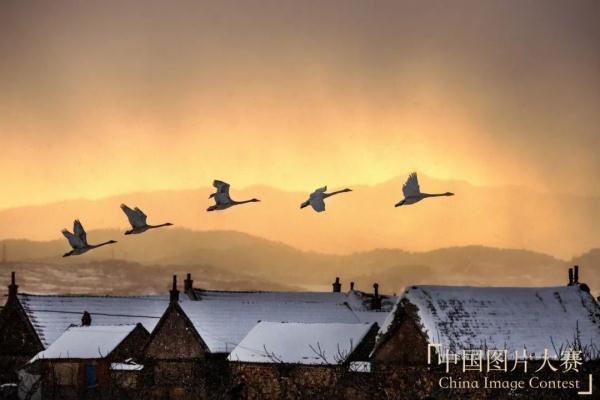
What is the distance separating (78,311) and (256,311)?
12.7 meters

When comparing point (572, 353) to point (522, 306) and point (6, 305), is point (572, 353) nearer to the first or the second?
point (522, 306)

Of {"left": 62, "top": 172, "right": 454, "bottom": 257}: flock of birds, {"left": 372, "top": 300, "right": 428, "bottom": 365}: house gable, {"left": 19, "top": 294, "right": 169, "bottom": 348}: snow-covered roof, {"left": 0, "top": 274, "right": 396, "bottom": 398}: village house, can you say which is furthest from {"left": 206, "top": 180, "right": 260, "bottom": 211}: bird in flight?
{"left": 19, "top": 294, "right": 169, "bottom": 348}: snow-covered roof

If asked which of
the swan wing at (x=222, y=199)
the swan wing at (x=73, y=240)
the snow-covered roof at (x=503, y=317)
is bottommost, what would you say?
the snow-covered roof at (x=503, y=317)

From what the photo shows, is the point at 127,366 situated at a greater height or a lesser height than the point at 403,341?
lesser

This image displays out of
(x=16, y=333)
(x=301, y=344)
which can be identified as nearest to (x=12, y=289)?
(x=16, y=333)

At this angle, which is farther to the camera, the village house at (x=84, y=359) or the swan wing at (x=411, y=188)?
the village house at (x=84, y=359)

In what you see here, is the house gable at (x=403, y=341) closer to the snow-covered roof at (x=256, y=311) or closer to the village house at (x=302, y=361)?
the village house at (x=302, y=361)

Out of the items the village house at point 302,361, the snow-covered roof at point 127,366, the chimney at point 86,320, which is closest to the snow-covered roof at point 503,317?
the village house at point 302,361

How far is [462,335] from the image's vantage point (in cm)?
5569

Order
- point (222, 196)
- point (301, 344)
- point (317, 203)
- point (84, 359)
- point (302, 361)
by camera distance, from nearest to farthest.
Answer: point (317, 203)
point (222, 196)
point (302, 361)
point (301, 344)
point (84, 359)

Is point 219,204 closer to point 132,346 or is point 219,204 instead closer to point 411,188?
point 411,188

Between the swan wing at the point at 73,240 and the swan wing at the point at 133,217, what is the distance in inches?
105

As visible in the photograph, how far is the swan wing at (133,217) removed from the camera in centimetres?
5170

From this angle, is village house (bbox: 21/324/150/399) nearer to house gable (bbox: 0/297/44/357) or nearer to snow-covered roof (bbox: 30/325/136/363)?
snow-covered roof (bbox: 30/325/136/363)
